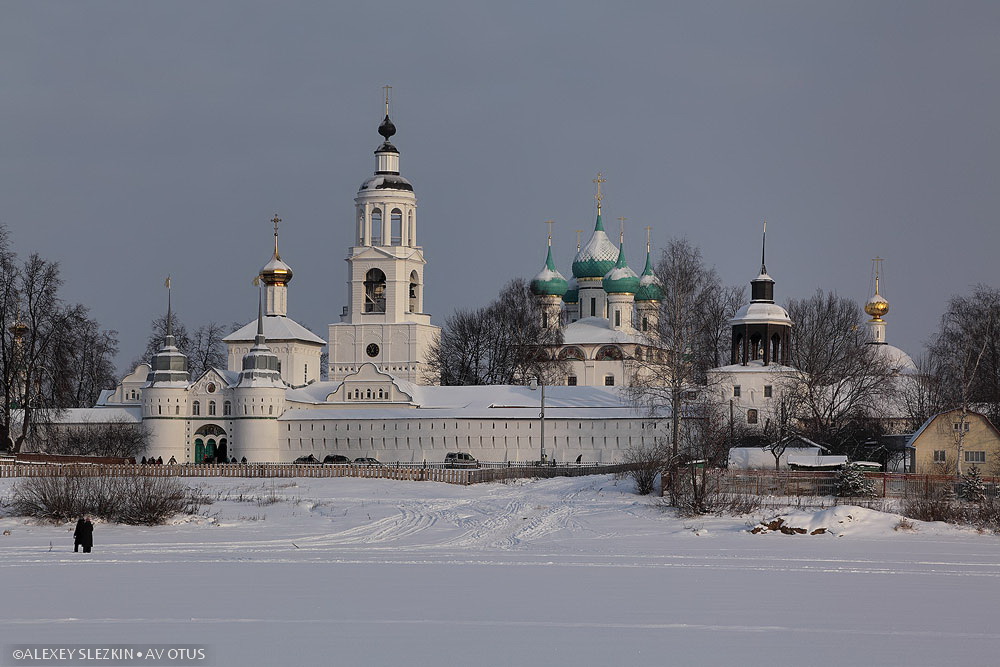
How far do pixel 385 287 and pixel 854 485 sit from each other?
39.0 meters

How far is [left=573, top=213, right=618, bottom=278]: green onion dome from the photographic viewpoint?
8019 cm

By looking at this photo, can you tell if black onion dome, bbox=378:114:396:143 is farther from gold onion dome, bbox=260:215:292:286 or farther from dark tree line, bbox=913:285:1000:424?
dark tree line, bbox=913:285:1000:424

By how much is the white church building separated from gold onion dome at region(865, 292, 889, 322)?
1317cm

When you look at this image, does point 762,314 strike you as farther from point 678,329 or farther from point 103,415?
point 103,415

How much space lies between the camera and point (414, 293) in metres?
73.4

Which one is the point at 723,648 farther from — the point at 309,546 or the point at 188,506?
the point at 188,506

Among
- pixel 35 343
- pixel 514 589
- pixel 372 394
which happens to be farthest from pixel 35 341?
pixel 514 589

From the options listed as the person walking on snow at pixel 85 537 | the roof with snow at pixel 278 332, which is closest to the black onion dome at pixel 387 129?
the roof with snow at pixel 278 332

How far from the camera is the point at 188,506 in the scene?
35750 mm

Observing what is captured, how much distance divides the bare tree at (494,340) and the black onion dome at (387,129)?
9760 mm

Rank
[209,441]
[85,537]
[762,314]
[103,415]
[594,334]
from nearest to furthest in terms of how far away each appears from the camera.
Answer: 1. [85,537]
2. [762,314]
3. [209,441]
4. [103,415]
5. [594,334]

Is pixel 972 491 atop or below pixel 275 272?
below

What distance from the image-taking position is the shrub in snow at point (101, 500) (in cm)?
3262

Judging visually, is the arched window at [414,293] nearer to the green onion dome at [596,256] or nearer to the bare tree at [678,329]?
the green onion dome at [596,256]
